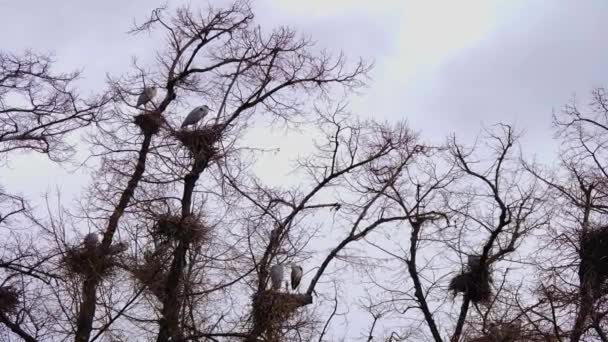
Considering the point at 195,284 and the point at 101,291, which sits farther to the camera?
the point at 195,284

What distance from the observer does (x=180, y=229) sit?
1238cm

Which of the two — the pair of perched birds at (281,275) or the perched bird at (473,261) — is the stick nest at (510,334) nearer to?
the perched bird at (473,261)

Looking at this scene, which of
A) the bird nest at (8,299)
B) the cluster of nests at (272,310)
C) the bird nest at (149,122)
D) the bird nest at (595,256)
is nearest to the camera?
the cluster of nests at (272,310)

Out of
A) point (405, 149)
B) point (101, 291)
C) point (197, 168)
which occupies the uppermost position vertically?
point (405, 149)

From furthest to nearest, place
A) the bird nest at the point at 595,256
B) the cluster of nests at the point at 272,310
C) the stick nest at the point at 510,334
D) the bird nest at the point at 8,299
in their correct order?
the bird nest at the point at 8,299, the bird nest at the point at 595,256, the cluster of nests at the point at 272,310, the stick nest at the point at 510,334

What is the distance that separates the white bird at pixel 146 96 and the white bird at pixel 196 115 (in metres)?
0.83

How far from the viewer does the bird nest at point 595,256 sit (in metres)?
12.2

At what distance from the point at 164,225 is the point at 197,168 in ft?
4.33

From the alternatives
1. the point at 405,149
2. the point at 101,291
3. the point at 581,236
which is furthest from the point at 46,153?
the point at 581,236

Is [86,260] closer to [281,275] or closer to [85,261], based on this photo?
[85,261]

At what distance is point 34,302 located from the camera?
40.9 feet

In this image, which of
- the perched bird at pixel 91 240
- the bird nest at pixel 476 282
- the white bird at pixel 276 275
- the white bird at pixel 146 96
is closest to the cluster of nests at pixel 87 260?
the perched bird at pixel 91 240

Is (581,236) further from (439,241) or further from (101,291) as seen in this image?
(101,291)

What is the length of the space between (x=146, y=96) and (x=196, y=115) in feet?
3.58
